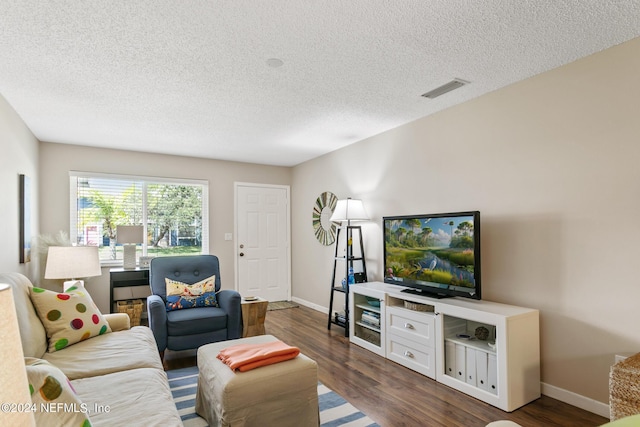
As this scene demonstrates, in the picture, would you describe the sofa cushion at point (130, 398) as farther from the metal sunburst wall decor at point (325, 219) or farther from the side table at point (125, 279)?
the metal sunburst wall decor at point (325, 219)

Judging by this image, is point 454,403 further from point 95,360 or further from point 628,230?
point 95,360

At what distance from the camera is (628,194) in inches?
90.0

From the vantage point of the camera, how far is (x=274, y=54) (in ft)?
7.86

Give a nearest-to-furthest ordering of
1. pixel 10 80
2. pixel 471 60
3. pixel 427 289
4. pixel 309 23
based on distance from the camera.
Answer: pixel 309 23 < pixel 471 60 < pixel 10 80 < pixel 427 289

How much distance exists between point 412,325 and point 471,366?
596 millimetres

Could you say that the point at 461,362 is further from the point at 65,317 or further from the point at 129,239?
the point at 129,239

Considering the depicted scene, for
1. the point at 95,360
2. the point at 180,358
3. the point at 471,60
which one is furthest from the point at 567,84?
the point at 180,358

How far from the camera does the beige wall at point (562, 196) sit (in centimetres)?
231

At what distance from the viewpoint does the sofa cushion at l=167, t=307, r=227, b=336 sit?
131 inches

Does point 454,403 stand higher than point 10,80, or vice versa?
point 10,80

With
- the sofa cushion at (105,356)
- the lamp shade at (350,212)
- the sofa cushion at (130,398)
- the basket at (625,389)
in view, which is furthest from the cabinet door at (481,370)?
the sofa cushion at (105,356)

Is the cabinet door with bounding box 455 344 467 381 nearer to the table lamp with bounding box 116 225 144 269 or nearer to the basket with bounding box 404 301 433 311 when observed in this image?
the basket with bounding box 404 301 433 311

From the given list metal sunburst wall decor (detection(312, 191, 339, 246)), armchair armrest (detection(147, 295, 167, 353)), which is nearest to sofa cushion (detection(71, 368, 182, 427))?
armchair armrest (detection(147, 295, 167, 353))

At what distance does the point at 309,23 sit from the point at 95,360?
237cm
